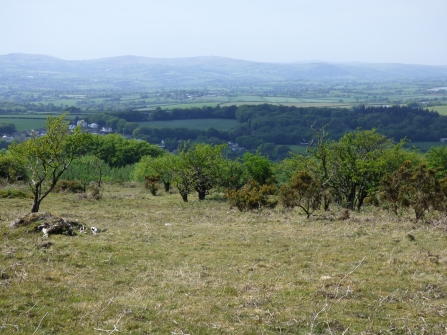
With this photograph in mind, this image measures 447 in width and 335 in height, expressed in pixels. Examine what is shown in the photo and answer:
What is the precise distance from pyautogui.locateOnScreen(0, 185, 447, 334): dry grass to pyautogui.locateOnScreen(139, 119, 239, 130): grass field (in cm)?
12755

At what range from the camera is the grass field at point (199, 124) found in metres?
147

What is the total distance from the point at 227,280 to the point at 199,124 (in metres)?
141

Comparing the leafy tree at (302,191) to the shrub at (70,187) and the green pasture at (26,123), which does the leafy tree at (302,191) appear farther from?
the green pasture at (26,123)

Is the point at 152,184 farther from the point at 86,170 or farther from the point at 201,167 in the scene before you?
the point at 86,170

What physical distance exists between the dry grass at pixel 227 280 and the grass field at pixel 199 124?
128 m

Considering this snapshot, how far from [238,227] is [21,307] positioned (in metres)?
13.3

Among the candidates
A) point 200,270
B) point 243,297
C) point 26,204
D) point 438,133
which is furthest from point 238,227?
point 438,133

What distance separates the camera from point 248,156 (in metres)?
44.7

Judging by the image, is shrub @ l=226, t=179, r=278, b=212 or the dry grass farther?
shrub @ l=226, t=179, r=278, b=212

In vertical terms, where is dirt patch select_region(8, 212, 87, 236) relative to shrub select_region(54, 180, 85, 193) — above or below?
above

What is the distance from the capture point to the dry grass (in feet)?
27.3

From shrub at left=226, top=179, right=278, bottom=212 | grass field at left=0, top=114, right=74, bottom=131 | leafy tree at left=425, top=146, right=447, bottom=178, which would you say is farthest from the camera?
grass field at left=0, top=114, right=74, bottom=131

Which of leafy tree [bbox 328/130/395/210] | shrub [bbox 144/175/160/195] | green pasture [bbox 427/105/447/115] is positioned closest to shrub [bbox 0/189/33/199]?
shrub [bbox 144/175/160/195]

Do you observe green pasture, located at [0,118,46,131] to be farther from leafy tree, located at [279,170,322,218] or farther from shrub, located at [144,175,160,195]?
leafy tree, located at [279,170,322,218]
